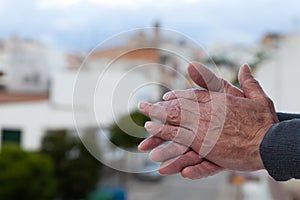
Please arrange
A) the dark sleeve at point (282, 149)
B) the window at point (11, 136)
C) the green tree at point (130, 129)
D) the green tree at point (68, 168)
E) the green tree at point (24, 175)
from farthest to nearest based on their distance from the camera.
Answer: the window at point (11, 136) → the green tree at point (24, 175) → the green tree at point (68, 168) → the green tree at point (130, 129) → the dark sleeve at point (282, 149)

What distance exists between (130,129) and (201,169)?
0.12 metres

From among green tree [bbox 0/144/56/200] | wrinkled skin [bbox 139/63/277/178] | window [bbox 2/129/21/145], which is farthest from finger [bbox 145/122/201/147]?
window [bbox 2/129/21/145]

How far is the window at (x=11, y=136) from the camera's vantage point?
225 inches

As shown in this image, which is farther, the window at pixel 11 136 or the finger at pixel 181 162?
the window at pixel 11 136

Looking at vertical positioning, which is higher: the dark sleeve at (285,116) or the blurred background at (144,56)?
the dark sleeve at (285,116)

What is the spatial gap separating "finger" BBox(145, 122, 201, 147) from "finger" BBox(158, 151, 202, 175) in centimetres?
1

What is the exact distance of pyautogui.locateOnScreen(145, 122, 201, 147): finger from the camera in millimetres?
517

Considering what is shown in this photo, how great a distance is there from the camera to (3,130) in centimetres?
561

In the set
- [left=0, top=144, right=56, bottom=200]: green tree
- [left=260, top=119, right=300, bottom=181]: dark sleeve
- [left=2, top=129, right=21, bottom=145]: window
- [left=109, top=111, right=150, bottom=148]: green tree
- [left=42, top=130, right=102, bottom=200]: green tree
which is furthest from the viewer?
[left=2, top=129, right=21, bottom=145]: window

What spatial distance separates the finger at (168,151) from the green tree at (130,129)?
3cm

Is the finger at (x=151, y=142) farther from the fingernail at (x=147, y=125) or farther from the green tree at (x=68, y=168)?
the green tree at (x=68, y=168)

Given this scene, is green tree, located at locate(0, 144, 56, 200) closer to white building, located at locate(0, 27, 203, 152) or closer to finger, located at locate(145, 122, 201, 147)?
white building, located at locate(0, 27, 203, 152)

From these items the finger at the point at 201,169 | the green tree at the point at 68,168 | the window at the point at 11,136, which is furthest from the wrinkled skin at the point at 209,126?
the window at the point at 11,136

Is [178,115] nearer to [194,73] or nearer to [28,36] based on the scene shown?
[194,73]
